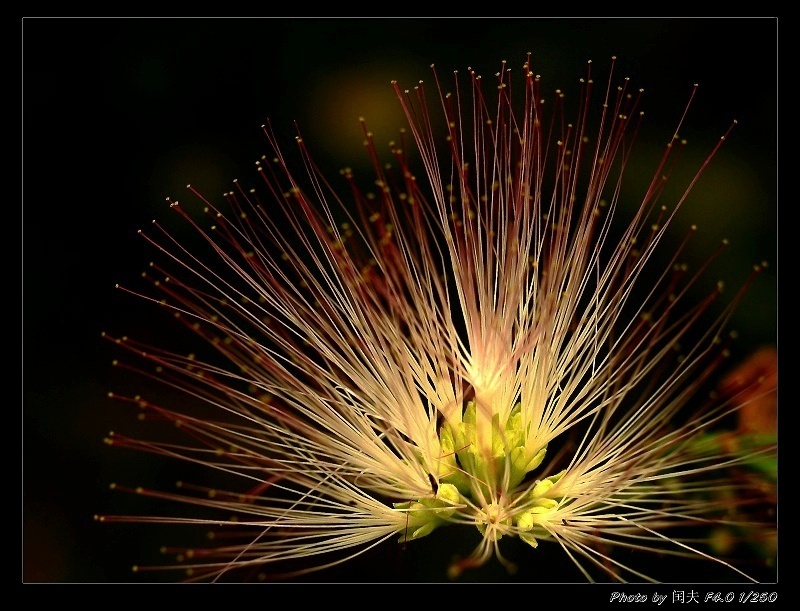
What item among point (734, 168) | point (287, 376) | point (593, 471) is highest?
point (734, 168)

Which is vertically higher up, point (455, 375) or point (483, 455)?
point (455, 375)

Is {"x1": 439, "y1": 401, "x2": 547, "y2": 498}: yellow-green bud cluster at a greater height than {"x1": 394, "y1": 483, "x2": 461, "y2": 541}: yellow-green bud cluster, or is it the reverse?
{"x1": 439, "y1": 401, "x2": 547, "y2": 498}: yellow-green bud cluster

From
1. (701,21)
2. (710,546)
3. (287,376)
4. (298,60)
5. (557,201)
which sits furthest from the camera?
(298,60)

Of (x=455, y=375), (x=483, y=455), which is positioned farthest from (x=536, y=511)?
(x=455, y=375)

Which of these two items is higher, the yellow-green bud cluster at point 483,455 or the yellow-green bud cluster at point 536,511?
the yellow-green bud cluster at point 483,455

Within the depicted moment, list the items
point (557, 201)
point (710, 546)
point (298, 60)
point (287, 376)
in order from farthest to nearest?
point (298, 60) → point (710, 546) → point (557, 201) → point (287, 376)

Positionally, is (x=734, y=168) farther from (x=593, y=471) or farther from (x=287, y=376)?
(x=287, y=376)

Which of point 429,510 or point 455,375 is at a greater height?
point 455,375

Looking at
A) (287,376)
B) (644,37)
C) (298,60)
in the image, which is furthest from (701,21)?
(287,376)

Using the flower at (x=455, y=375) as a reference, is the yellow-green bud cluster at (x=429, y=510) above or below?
below

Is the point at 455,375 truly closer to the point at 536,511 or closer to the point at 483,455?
the point at 483,455

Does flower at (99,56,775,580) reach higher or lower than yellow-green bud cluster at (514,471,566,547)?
higher
